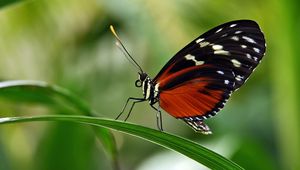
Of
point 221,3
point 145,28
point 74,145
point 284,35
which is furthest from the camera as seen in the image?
point 145,28

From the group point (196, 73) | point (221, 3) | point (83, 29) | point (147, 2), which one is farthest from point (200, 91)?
point (83, 29)

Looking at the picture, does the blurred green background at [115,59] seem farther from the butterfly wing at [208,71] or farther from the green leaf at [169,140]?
the green leaf at [169,140]

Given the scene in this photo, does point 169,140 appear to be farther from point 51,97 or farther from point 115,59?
point 115,59

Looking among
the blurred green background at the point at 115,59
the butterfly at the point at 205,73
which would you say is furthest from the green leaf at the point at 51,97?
the blurred green background at the point at 115,59

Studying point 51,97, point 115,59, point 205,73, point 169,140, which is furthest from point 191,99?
point 115,59

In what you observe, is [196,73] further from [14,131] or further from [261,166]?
[14,131]

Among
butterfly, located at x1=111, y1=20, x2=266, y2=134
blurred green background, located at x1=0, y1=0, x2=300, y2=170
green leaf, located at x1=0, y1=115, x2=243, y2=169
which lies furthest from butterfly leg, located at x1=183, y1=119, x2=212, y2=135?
blurred green background, located at x1=0, y1=0, x2=300, y2=170

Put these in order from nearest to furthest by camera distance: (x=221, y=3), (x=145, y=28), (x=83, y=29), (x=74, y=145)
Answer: (x=74, y=145) → (x=221, y=3) → (x=145, y=28) → (x=83, y=29)
